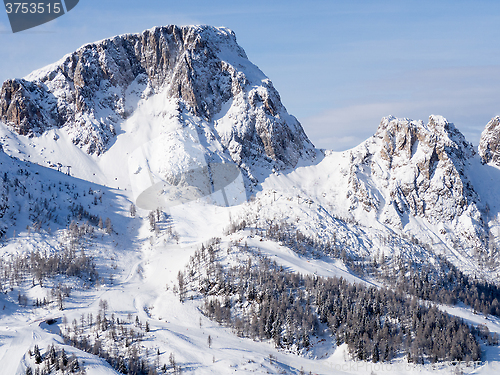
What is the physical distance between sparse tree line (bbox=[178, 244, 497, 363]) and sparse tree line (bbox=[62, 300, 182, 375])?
24.5m

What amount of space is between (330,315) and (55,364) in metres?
73.1

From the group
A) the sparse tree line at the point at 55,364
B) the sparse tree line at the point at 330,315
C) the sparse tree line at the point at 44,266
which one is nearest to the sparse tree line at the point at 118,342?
the sparse tree line at the point at 55,364

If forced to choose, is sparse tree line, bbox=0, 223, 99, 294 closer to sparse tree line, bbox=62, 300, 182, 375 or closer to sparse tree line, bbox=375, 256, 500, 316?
sparse tree line, bbox=62, 300, 182, 375

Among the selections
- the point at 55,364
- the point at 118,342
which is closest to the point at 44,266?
the point at 118,342

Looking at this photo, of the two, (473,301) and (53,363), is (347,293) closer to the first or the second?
(473,301)

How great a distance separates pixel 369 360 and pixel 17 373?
3352 inches

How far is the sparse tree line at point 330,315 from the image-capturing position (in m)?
123

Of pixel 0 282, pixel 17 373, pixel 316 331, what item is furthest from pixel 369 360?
pixel 0 282

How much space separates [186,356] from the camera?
372ft

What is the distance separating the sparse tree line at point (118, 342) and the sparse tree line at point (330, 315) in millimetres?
24466

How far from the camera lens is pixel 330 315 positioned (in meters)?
132

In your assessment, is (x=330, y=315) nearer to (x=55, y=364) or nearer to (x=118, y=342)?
(x=118, y=342)

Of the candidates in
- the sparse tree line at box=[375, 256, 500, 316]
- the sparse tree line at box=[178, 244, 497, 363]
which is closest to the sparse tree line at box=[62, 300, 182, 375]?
the sparse tree line at box=[178, 244, 497, 363]

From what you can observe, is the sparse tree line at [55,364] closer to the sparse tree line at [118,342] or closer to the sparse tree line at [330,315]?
the sparse tree line at [118,342]
